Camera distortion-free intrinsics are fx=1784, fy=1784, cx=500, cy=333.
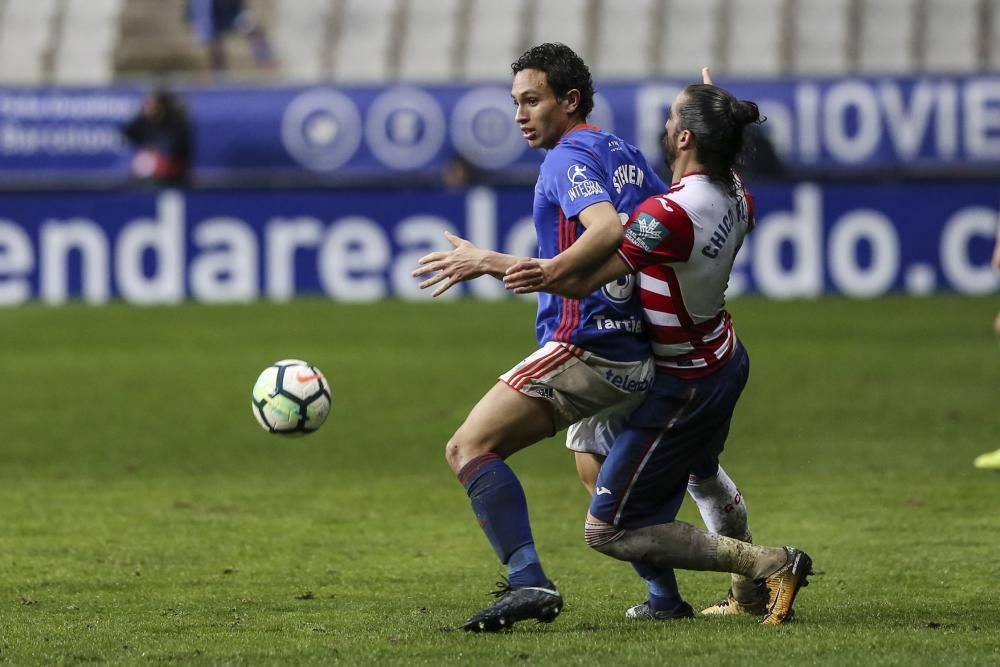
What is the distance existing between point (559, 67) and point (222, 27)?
23407 millimetres

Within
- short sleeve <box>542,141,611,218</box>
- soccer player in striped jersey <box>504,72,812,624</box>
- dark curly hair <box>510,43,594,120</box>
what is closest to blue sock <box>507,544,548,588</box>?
soccer player in striped jersey <box>504,72,812,624</box>

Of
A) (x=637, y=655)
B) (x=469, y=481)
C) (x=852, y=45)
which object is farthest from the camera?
(x=852, y=45)

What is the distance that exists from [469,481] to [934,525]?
3439 millimetres

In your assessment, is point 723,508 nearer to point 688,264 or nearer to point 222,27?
point 688,264

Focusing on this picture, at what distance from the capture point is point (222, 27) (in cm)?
2883

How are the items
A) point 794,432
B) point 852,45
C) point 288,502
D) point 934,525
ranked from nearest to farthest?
point 934,525 → point 288,502 → point 794,432 → point 852,45

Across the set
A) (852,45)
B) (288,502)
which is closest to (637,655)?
(288,502)

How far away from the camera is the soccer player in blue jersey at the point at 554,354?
20.0 feet

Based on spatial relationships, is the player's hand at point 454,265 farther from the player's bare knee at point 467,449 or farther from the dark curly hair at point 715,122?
the dark curly hair at point 715,122

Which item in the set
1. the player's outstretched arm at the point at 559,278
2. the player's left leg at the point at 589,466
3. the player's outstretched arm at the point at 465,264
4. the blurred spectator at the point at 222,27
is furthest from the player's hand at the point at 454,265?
the blurred spectator at the point at 222,27

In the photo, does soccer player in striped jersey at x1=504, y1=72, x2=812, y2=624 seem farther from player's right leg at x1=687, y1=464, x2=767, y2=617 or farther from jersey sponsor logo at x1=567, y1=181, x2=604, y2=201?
jersey sponsor logo at x1=567, y1=181, x2=604, y2=201

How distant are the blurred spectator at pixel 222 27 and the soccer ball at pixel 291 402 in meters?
21.7

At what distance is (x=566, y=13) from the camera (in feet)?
94.9

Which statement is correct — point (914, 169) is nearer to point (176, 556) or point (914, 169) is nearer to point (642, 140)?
point (642, 140)
